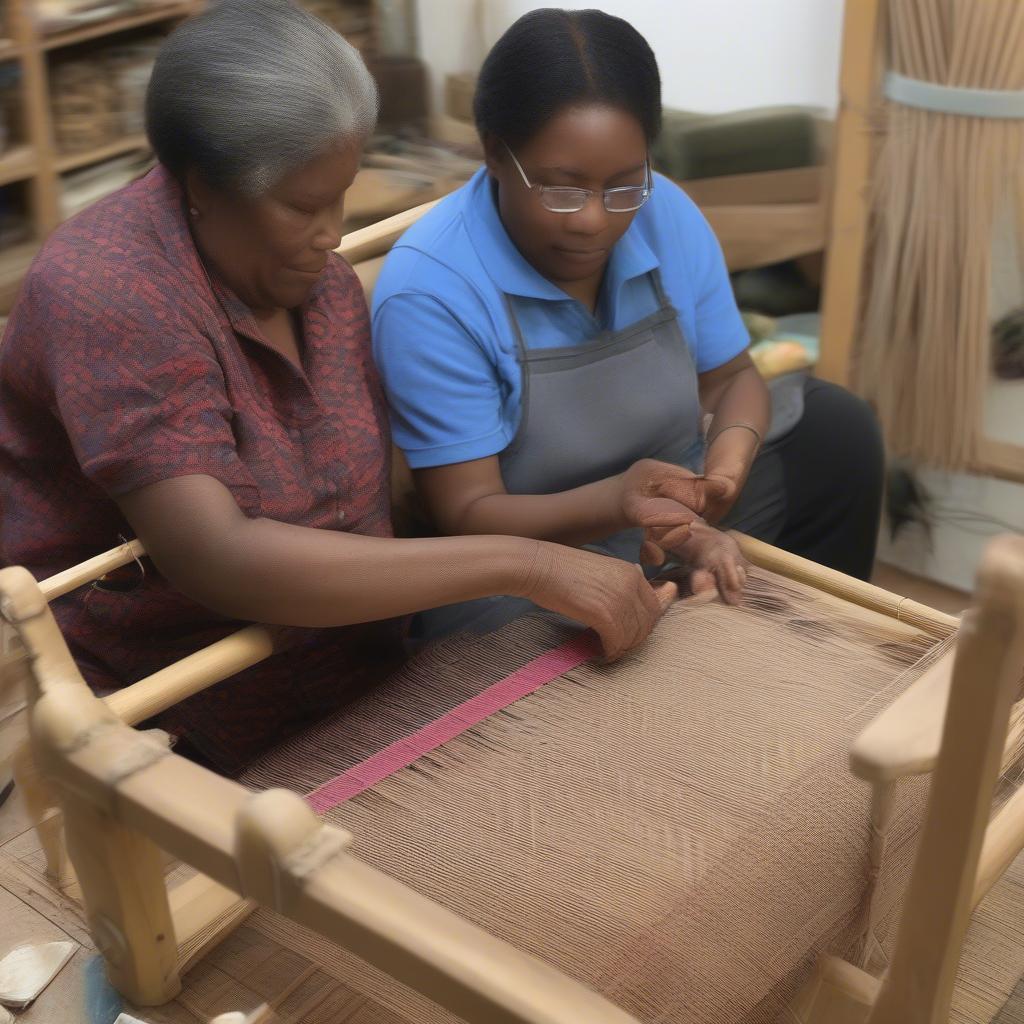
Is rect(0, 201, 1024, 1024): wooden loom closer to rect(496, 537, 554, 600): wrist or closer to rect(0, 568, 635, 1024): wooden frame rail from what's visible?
rect(0, 568, 635, 1024): wooden frame rail

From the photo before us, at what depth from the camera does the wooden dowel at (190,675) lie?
1242 mm

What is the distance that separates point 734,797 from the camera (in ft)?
4.12

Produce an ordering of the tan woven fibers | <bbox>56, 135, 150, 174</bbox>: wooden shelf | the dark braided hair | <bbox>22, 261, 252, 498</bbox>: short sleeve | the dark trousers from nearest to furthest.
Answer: the tan woven fibers < <bbox>22, 261, 252, 498</bbox>: short sleeve < the dark braided hair < the dark trousers < <bbox>56, 135, 150, 174</bbox>: wooden shelf

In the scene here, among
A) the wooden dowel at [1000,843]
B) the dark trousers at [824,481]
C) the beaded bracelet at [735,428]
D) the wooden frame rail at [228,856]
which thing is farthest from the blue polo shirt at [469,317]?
the wooden dowel at [1000,843]

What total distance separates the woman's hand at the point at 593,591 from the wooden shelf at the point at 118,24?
209cm

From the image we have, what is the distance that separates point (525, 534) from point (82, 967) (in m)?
0.70

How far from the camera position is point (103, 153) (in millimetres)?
3170

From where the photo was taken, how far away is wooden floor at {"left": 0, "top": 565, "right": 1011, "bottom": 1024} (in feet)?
3.82

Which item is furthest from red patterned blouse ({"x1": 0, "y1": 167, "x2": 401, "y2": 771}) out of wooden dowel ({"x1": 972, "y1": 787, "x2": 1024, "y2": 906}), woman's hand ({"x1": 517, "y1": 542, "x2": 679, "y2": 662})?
wooden dowel ({"x1": 972, "y1": 787, "x2": 1024, "y2": 906})

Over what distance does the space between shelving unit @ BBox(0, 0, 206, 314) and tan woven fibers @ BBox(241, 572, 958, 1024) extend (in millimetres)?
1989

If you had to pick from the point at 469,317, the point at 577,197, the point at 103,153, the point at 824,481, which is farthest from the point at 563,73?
the point at 103,153

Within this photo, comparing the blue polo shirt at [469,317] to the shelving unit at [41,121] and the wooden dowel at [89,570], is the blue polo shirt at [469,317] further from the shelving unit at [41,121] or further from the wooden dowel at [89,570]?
the shelving unit at [41,121]

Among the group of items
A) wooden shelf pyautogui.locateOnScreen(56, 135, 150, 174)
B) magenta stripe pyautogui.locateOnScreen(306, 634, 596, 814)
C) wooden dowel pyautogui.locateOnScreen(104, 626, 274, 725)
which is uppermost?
wooden shelf pyautogui.locateOnScreen(56, 135, 150, 174)

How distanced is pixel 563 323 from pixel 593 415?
0.13 meters
